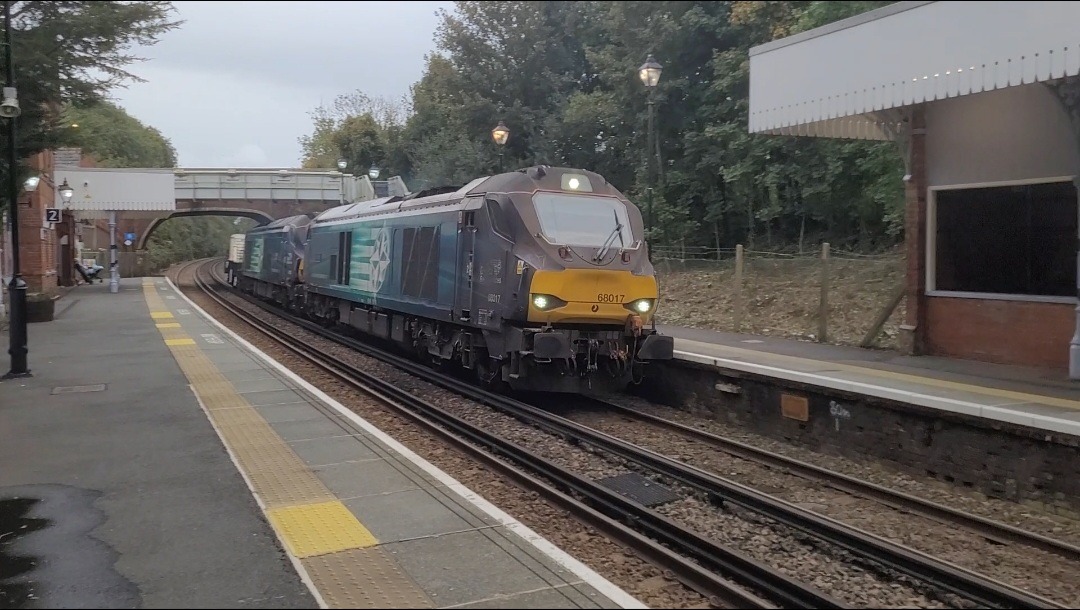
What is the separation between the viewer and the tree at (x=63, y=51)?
1498cm

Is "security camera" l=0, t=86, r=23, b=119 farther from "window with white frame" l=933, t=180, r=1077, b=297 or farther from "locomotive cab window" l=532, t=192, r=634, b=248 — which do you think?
"window with white frame" l=933, t=180, r=1077, b=297

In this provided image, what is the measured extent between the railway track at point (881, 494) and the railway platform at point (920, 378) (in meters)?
1.20

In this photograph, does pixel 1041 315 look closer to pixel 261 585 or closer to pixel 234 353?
pixel 261 585

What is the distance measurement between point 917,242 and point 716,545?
28.0 ft

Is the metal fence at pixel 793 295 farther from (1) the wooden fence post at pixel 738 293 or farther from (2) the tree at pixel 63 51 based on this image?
(2) the tree at pixel 63 51

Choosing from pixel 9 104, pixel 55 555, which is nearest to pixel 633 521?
pixel 55 555

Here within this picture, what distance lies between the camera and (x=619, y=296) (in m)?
11.0

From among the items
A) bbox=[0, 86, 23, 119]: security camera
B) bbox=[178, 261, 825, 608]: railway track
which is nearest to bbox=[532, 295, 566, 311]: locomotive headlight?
bbox=[178, 261, 825, 608]: railway track

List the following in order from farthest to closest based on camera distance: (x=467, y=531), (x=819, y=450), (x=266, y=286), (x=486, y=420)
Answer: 1. (x=266, y=286)
2. (x=486, y=420)
3. (x=819, y=450)
4. (x=467, y=531)

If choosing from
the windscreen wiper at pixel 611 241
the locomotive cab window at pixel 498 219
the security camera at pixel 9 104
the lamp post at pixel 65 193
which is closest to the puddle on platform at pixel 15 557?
the locomotive cab window at pixel 498 219

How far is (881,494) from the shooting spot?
7715mm

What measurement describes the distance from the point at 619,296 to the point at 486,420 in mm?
2454

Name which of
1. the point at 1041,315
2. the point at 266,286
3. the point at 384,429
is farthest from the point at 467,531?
the point at 266,286

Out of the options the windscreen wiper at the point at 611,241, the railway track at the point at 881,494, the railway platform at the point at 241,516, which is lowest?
the railway track at the point at 881,494
